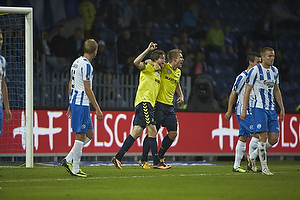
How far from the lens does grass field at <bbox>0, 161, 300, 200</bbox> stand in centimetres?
580

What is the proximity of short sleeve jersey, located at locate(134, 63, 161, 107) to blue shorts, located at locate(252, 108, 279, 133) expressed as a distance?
200cm

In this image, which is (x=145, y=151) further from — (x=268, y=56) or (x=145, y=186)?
(x=145, y=186)

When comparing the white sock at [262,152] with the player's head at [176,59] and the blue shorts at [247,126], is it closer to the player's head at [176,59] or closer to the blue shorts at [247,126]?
the blue shorts at [247,126]

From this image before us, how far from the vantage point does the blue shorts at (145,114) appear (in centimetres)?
965

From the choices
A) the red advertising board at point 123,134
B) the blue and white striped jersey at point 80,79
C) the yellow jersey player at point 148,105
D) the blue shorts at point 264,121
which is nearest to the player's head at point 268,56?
the blue shorts at point 264,121

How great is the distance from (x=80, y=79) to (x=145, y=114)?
2.28 metres

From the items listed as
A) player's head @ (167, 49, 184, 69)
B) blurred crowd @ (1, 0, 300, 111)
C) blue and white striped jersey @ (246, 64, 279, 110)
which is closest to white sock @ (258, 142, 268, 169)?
blue and white striped jersey @ (246, 64, 279, 110)

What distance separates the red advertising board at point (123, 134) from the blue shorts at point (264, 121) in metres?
4.60

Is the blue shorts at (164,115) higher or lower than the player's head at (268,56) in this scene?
lower

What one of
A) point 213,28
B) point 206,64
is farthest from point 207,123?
point 213,28

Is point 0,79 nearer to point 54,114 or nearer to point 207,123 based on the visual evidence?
point 54,114

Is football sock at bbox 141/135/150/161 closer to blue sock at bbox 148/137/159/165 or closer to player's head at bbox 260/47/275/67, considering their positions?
blue sock at bbox 148/137/159/165

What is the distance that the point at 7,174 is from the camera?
27.0 ft

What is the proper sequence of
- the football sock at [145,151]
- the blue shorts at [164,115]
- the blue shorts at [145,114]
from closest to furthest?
the blue shorts at [145,114] → the football sock at [145,151] → the blue shorts at [164,115]
